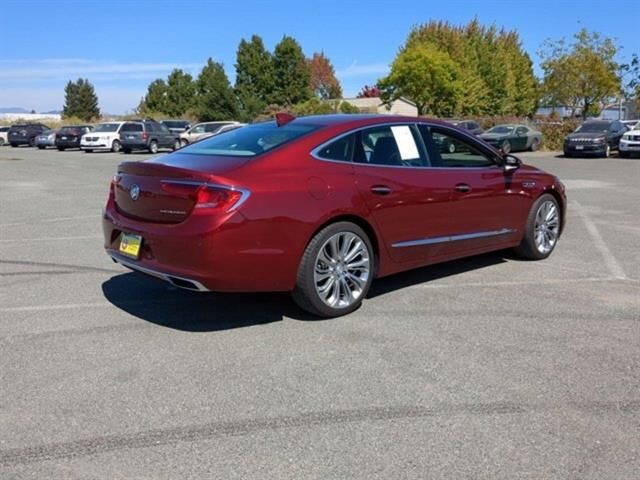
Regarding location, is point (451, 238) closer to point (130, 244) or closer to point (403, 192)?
point (403, 192)

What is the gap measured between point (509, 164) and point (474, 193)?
72cm

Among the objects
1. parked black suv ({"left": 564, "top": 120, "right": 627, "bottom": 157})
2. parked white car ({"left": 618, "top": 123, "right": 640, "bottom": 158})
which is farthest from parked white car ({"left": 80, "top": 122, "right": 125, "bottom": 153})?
parked white car ({"left": 618, "top": 123, "right": 640, "bottom": 158})

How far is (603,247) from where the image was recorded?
814cm

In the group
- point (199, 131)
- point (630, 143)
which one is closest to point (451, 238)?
point (630, 143)

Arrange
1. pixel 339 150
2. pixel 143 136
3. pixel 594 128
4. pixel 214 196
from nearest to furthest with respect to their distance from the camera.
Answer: pixel 214 196 → pixel 339 150 → pixel 594 128 → pixel 143 136

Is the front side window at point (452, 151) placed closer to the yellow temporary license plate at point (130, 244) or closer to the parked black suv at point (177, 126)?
the yellow temporary license plate at point (130, 244)

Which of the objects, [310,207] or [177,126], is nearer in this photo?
[310,207]

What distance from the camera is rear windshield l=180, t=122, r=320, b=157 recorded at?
16.7 ft

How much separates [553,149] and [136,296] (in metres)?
34.2

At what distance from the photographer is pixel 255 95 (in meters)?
70.8

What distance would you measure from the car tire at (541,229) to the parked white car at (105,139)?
30.3 meters

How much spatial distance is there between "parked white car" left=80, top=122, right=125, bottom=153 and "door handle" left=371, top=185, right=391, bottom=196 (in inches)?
1233

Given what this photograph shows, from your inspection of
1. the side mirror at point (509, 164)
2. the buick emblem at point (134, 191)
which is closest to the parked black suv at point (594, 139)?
the side mirror at point (509, 164)

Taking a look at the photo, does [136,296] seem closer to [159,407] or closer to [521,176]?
[159,407]
